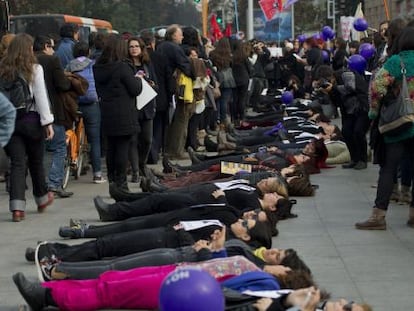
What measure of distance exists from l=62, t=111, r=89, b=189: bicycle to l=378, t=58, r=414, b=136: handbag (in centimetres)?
472

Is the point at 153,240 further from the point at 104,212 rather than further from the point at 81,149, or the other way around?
the point at 81,149

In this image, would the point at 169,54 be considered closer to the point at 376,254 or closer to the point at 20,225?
the point at 20,225

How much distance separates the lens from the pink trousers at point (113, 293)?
632cm

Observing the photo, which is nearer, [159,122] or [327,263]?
[327,263]

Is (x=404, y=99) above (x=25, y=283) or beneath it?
above

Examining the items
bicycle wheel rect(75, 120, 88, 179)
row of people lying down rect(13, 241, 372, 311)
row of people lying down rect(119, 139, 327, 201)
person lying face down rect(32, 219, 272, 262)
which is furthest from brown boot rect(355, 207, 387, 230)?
bicycle wheel rect(75, 120, 88, 179)

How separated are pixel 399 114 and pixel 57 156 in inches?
178

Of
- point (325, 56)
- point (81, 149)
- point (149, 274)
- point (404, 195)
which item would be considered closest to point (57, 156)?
point (81, 149)

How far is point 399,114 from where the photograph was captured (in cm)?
902

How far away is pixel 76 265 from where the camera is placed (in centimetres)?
699

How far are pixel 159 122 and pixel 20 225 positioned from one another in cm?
516

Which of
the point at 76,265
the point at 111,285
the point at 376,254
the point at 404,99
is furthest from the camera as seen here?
the point at 404,99

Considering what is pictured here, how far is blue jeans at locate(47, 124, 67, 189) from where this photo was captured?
38.6 feet

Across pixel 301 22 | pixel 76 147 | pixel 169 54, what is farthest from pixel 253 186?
pixel 301 22
